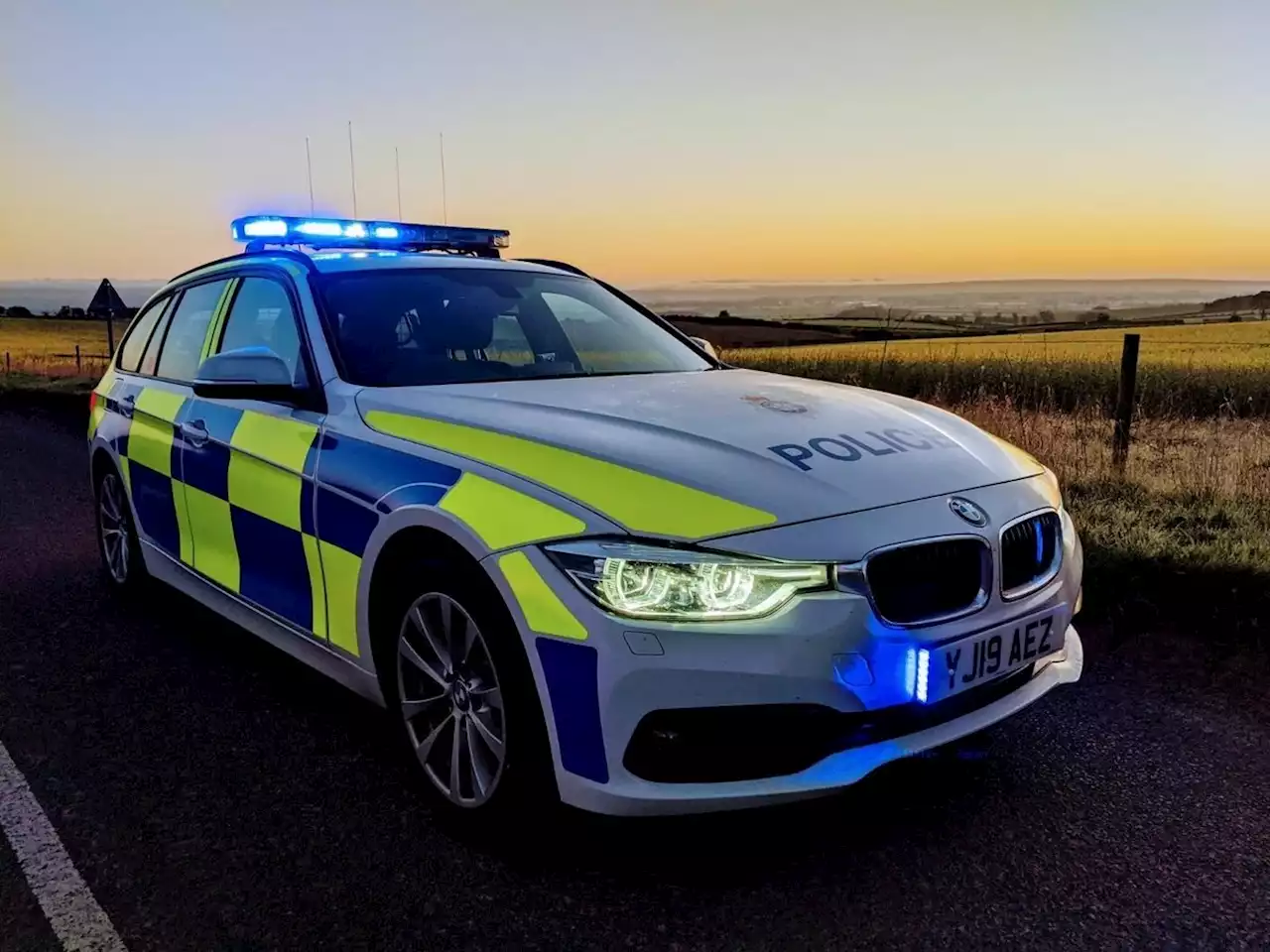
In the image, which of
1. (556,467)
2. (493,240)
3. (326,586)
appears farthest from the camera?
(493,240)

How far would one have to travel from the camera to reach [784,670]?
223 centimetres

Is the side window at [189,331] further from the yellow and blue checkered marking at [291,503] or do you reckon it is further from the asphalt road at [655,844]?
the asphalt road at [655,844]

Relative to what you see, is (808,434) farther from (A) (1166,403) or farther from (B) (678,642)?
(A) (1166,403)

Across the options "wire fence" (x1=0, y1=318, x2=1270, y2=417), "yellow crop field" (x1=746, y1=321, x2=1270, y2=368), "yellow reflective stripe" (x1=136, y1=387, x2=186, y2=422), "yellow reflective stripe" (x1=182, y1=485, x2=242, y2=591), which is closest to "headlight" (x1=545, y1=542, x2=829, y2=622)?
"yellow reflective stripe" (x1=182, y1=485, x2=242, y2=591)

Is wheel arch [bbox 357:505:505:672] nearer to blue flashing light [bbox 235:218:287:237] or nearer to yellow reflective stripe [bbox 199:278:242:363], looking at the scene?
yellow reflective stripe [bbox 199:278:242:363]

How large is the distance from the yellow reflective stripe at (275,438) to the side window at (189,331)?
85cm

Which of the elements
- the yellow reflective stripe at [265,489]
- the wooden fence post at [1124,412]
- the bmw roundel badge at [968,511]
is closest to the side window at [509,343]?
the yellow reflective stripe at [265,489]

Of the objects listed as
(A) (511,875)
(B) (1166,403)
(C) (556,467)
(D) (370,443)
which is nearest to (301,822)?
(A) (511,875)

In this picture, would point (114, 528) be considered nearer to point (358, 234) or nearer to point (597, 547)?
point (358, 234)

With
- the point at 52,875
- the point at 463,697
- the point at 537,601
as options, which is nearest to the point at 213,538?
the point at 52,875

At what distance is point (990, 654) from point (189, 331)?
3.54 m

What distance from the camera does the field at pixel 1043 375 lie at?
12.0 metres

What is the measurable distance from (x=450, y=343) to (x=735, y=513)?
5.30 feet

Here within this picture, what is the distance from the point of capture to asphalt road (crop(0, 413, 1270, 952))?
236 cm
